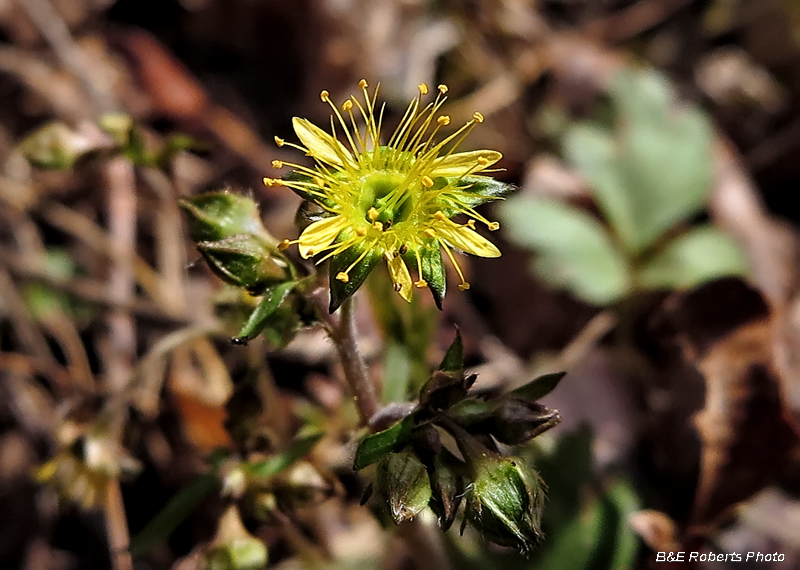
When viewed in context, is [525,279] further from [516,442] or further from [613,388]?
[516,442]

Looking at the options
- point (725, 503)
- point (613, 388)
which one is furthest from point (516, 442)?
point (613, 388)

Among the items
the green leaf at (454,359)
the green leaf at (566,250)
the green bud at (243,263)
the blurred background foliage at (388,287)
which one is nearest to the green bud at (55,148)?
the blurred background foliage at (388,287)

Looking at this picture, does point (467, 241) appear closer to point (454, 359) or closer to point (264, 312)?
point (454, 359)

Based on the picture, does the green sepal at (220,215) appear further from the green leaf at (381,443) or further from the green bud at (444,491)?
the green bud at (444,491)

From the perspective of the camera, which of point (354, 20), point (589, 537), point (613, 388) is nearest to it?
point (589, 537)

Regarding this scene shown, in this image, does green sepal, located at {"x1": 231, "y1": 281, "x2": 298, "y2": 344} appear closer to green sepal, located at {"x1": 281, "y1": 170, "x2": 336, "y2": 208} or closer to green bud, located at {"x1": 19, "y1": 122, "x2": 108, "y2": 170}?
green sepal, located at {"x1": 281, "y1": 170, "x2": 336, "y2": 208}

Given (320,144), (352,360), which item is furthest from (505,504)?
(320,144)

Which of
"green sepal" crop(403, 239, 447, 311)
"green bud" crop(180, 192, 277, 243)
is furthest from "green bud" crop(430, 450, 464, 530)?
"green bud" crop(180, 192, 277, 243)

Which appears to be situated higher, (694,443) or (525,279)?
(525,279)
